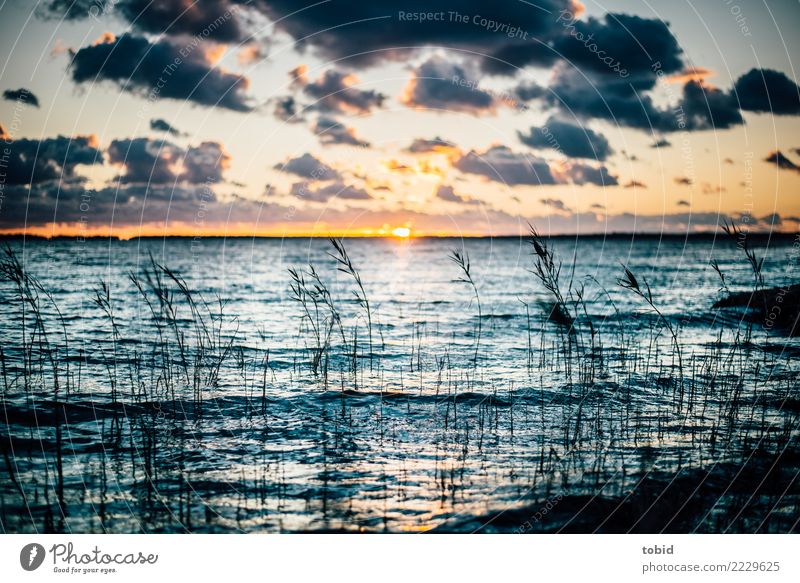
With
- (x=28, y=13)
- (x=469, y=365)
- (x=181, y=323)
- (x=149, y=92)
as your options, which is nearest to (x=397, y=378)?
(x=469, y=365)

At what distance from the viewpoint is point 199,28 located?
47.9 feet

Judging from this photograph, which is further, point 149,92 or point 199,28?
point 149,92

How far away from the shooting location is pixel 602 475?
32.5 feet

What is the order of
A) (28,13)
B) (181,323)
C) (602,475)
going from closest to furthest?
(602,475), (28,13), (181,323)

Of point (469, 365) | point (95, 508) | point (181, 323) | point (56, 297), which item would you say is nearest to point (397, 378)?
point (469, 365)

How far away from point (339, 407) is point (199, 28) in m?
10.4

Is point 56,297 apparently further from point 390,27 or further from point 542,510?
point 542,510

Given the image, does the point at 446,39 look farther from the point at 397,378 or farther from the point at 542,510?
the point at 542,510

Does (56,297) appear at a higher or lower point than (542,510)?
higher

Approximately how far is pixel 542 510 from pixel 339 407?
638 cm
